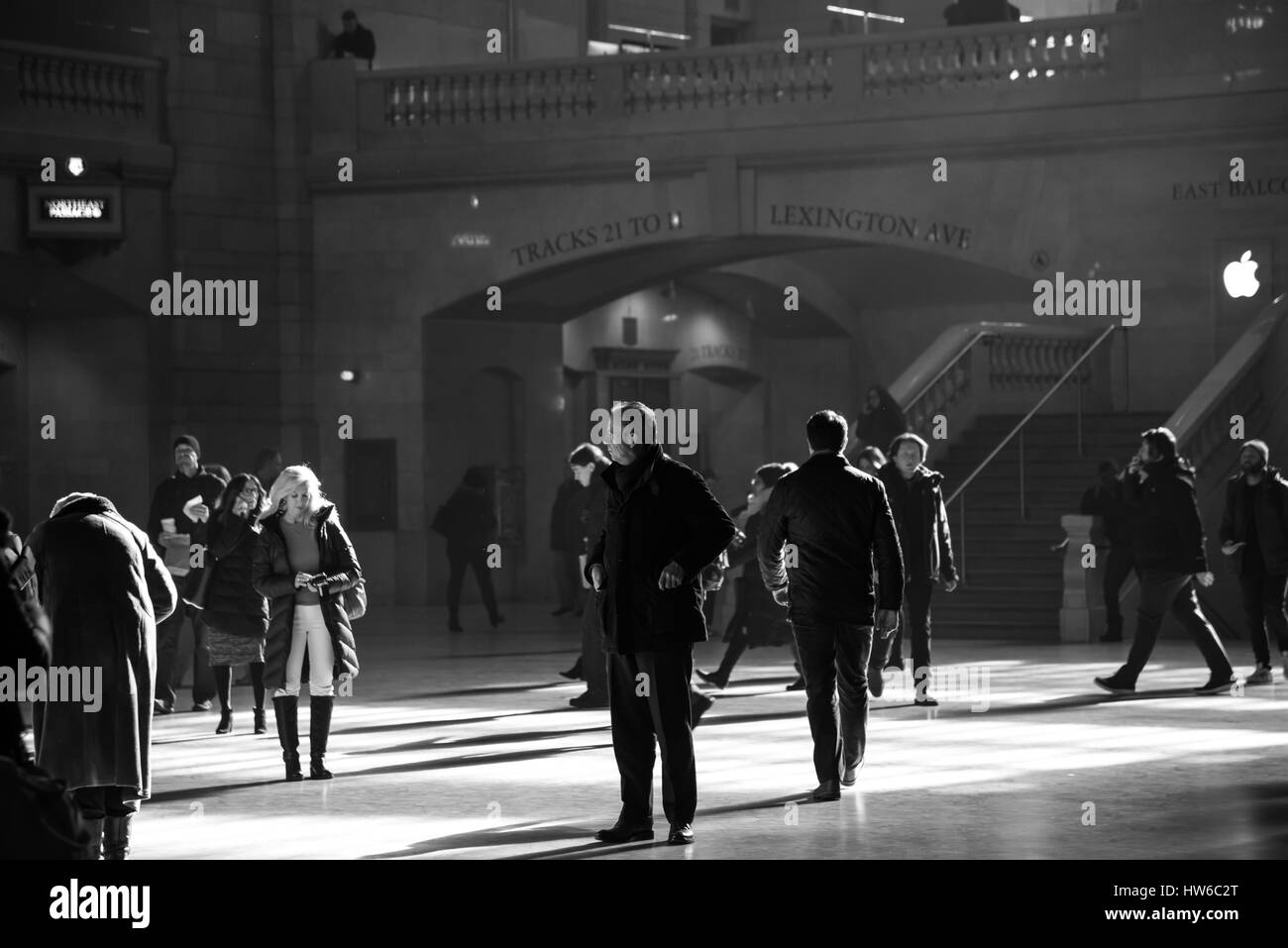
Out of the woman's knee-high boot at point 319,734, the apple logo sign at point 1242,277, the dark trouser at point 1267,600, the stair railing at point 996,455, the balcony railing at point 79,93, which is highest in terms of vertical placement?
the balcony railing at point 79,93

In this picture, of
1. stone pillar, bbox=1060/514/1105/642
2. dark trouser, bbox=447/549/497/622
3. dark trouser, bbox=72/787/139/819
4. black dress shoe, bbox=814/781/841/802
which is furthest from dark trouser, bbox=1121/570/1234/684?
dark trouser, bbox=447/549/497/622

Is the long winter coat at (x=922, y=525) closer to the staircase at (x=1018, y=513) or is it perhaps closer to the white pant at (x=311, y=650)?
the white pant at (x=311, y=650)

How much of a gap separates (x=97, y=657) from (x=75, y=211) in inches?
601

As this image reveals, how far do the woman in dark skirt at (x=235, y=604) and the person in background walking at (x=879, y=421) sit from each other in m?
8.95

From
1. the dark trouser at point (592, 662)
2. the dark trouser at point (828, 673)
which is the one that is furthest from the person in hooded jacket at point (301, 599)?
the dark trouser at point (592, 662)

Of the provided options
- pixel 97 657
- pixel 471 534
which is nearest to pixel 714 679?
pixel 471 534

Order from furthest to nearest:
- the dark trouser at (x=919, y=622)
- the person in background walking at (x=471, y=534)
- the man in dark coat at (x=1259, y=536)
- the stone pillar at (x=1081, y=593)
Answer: the person in background walking at (x=471, y=534)
the stone pillar at (x=1081, y=593)
the man in dark coat at (x=1259, y=536)
the dark trouser at (x=919, y=622)

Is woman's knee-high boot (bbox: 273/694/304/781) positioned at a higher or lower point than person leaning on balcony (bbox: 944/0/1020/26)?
lower

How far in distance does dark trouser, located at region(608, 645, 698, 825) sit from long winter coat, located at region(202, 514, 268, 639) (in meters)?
4.32

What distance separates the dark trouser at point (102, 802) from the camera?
7.96 m

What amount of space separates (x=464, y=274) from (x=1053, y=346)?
6.56m

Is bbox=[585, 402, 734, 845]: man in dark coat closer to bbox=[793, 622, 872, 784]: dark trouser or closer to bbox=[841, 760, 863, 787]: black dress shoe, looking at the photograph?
bbox=[793, 622, 872, 784]: dark trouser

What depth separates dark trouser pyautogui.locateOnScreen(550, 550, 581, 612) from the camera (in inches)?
897

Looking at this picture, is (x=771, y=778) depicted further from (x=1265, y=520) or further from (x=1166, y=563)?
(x=1265, y=520)
